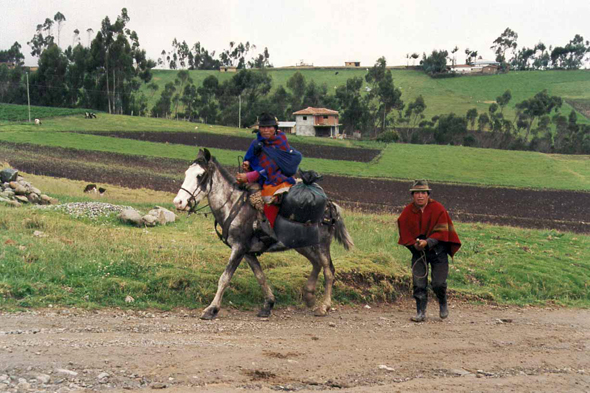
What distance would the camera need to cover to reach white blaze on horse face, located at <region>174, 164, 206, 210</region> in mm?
8602

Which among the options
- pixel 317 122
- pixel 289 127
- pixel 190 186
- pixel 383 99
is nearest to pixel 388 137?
pixel 317 122

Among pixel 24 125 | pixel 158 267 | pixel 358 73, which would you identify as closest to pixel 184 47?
pixel 358 73

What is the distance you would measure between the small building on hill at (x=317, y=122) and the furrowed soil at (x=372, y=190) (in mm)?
44877

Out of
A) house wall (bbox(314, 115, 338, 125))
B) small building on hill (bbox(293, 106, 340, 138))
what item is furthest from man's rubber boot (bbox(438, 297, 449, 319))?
house wall (bbox(314, 115, 338, 125))

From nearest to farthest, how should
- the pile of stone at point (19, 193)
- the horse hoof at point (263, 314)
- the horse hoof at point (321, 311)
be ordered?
the horse hoof at point (263, 314)
the horse hoof at point (321, 311)
the pile of stone at point (19, 193)

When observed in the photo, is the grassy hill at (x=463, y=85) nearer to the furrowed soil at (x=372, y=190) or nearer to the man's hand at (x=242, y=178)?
the furrowed soil at (x=372, y=190)

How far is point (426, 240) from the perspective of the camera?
30.9ft

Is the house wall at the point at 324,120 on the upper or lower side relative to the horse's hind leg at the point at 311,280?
upper

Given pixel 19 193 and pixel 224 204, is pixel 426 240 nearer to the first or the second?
pixel 224 204

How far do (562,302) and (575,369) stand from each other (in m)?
5.06

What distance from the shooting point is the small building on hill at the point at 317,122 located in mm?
89562

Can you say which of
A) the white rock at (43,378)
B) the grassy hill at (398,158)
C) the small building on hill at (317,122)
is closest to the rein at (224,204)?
the white rock at (43,378)

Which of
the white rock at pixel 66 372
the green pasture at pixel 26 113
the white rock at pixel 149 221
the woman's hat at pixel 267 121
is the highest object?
the green pasture at pixel 26 113

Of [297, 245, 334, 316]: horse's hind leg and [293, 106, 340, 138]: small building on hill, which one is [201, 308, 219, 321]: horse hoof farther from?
[293, 106, 340, 138]: small building on hill
